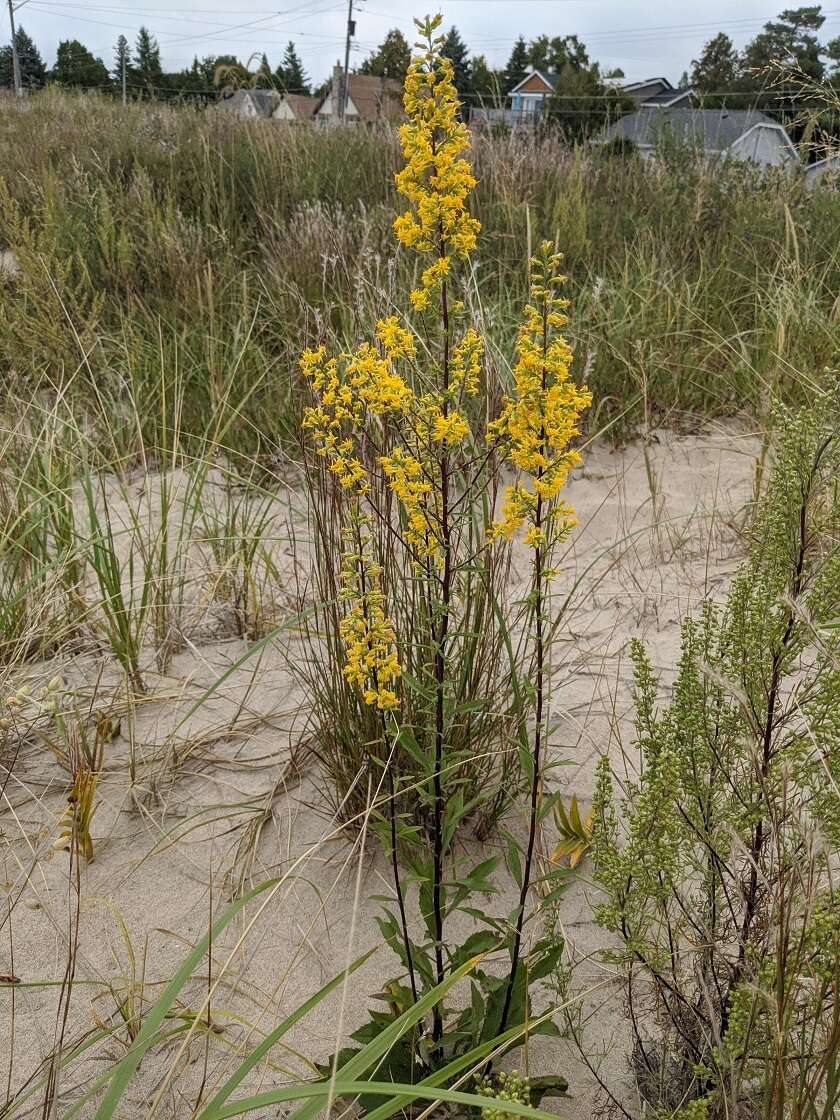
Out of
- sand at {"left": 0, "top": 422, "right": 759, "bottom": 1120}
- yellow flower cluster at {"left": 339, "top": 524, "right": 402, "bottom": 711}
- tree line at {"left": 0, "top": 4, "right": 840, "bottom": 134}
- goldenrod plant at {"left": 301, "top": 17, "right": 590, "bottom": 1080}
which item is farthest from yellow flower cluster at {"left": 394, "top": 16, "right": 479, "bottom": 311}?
tree line at {"left": 0, "top": 4, "right": 840, "bottom": 134}

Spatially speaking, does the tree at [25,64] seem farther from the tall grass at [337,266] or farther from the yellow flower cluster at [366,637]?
the yellow flower cluster at [366,637]

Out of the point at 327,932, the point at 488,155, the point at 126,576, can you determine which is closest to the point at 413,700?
the point at 327,932

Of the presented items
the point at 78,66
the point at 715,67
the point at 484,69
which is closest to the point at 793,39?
the point at 715,67

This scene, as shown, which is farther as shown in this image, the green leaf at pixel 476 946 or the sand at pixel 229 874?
the sand at pixel 229 874

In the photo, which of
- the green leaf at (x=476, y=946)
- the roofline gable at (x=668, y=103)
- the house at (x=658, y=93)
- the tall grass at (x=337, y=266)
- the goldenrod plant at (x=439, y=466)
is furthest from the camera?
the house at (x=658, y=93)

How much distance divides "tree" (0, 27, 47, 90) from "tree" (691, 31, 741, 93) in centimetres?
3477

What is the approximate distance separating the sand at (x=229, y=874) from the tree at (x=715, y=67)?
4183cm

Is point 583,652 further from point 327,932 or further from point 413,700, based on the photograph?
point 327,932

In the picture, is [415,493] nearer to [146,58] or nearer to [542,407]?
[542,407]

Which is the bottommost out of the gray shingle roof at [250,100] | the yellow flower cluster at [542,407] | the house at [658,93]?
the yellow flower cluster at [542,407]

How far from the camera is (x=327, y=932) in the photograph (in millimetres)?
1938

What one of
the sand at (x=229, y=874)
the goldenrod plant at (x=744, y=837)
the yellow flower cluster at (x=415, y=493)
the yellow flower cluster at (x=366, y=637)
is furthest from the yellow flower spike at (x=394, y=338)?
the sand at (x=229, y=874)

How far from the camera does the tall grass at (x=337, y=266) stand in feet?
14.0

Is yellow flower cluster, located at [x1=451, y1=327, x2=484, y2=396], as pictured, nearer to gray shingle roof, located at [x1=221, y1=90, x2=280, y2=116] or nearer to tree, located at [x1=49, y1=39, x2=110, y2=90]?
gray shingle roof, located at [x1=221, y1=90, x2=280, y2=116]
